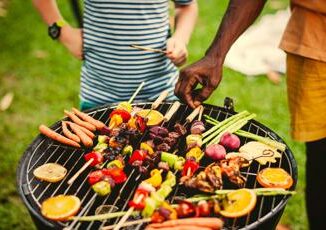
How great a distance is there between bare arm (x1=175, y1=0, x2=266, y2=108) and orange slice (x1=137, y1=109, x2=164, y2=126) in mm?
256

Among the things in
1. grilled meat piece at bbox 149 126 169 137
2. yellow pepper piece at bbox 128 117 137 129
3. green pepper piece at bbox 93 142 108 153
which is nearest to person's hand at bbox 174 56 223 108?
grilled meat piece at bbox 149 126 169 137

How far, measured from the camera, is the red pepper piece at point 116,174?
2.51 metres

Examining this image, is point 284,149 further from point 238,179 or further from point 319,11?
point 319,11

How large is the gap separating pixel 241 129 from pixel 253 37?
4.87 metres

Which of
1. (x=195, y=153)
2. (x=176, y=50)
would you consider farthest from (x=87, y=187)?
(x=176, y=50)

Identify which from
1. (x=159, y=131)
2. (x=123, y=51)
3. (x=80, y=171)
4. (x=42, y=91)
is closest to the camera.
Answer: (x=80, y=171)

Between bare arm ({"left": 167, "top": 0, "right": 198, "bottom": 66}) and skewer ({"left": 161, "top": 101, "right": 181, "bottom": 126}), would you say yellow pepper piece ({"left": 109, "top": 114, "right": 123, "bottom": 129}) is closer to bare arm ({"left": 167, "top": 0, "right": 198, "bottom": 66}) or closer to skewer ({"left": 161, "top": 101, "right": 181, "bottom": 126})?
skewer ({"left": 161, "top": 101, "right": 181, "bottom": 126})

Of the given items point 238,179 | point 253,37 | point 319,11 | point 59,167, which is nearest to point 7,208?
point 59,167

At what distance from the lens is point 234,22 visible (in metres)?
3.03

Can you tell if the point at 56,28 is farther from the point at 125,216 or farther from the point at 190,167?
the point at 125,216

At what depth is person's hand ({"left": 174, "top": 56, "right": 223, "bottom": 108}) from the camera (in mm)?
2797

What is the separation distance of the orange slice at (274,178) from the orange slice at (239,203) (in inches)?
5.7

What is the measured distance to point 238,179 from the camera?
8.04 ft

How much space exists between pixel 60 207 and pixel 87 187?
0.26 meters
